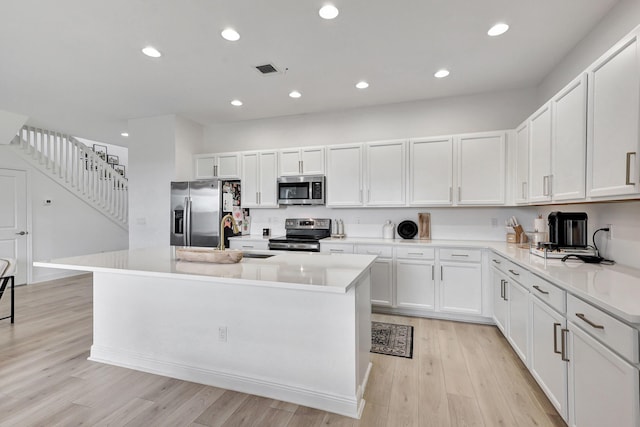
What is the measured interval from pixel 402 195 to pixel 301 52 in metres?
2.11

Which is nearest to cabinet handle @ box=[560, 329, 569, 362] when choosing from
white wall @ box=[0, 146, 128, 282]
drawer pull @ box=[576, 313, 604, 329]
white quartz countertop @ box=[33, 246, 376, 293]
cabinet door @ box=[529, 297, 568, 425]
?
cabinet door @ box=[529, 297, 568, 425]

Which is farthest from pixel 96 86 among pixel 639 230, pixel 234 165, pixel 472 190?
pixel 639 230

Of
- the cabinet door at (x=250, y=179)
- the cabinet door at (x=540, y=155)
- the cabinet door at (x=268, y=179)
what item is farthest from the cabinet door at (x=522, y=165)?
the cabinet door at (x=250, y=179)

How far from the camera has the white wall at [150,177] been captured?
4688 millimetres

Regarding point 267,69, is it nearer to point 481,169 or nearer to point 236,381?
point 481,169

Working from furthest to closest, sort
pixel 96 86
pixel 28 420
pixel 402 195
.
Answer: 1. pixel 402 195
2. pixel 96 86
3. pixel 28 420

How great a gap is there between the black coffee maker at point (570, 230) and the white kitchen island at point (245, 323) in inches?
63.3

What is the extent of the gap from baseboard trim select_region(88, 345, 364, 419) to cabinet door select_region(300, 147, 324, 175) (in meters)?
2.71

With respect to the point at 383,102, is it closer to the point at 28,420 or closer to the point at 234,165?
the point at 234,165

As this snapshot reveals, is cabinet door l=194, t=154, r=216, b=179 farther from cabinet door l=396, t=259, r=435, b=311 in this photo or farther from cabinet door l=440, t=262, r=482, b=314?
cabinet door l=440, t=262, r=482, b=314

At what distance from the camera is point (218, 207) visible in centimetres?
439

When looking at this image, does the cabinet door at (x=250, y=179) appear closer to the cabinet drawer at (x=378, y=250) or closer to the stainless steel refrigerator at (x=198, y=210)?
the stainless steel refrigerator at (x=198, y=210)

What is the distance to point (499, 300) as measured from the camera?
3.00m

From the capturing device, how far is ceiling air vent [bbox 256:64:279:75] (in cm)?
316
